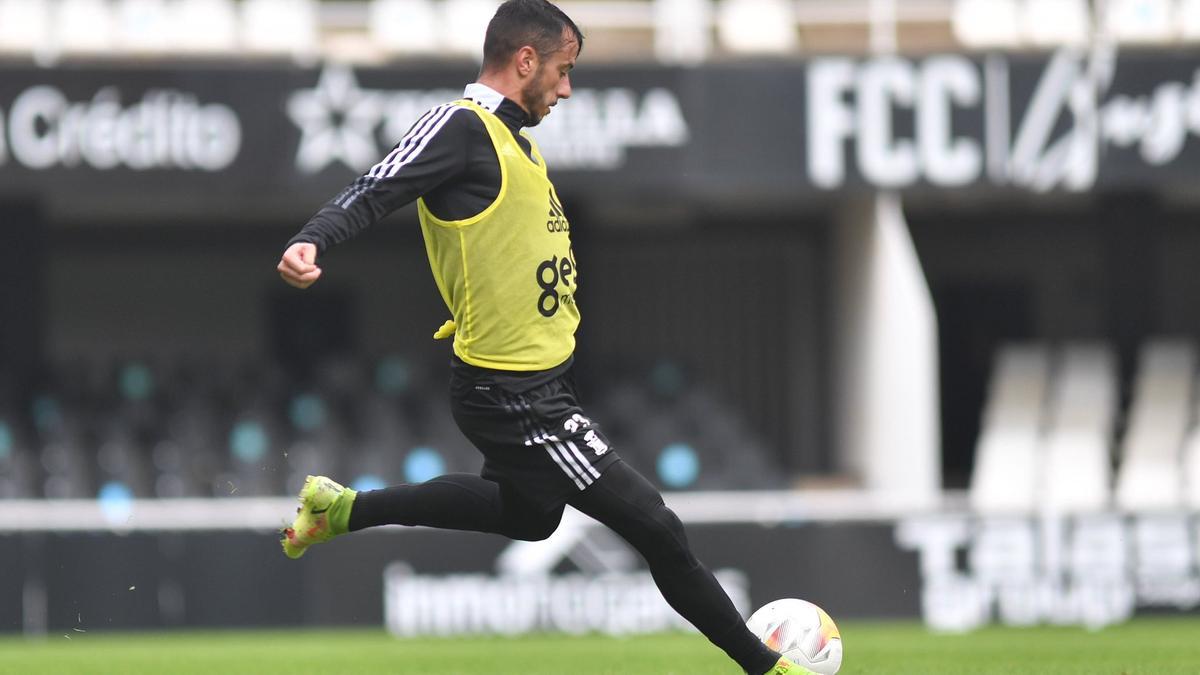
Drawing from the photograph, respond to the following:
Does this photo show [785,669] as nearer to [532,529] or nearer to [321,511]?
[532,529]

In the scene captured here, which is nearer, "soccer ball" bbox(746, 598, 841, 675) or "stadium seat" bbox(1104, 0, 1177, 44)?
"soccer ball" bbox(746, 598, 841, 675)

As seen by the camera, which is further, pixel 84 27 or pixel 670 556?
pixel 84 27

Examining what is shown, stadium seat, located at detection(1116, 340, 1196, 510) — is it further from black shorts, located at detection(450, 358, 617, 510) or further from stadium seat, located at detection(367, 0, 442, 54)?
black shorts, located at detection(450, 358, 617, 510)

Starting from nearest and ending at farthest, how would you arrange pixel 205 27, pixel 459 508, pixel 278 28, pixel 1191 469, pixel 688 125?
pixel 459 508
pixel 688 125
pixel 205 27
pixel 278 28
pixel 1191 469

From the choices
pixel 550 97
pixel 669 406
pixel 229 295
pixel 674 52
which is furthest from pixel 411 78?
pixel 550 97

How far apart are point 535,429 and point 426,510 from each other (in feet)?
1.88

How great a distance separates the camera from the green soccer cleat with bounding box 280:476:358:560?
651 cm

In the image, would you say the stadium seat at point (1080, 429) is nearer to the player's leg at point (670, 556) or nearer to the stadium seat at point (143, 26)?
the stadium seat at point (143, 26)

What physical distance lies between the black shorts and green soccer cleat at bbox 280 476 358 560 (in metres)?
0.58

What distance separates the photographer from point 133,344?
60.2 ft

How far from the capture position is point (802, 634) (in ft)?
22.6

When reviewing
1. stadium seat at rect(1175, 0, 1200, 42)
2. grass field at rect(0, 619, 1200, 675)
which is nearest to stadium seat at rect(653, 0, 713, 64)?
stadium seat at rect(1175, 0, 1200, 42)

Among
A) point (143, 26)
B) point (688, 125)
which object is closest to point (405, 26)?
point (143, 26)

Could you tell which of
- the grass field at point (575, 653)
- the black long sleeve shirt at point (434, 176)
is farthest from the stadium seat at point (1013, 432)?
the black long sleeve shirt at point (434, 176)
